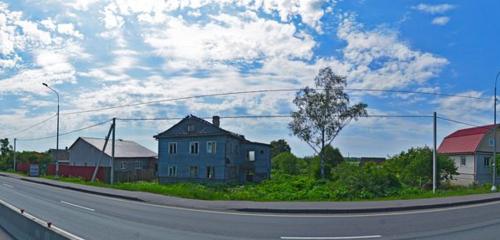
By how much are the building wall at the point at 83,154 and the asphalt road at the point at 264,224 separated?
44.2 m

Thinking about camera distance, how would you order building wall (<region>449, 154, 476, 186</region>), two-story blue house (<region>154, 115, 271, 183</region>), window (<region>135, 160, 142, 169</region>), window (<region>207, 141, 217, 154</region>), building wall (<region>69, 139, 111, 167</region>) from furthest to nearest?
building wall (<region>69, 139, 111, 167</region>)
window (<region>135, 160, 142, 169</region>)
building wall (<region>449, 154, 476, 186</region>)
window (<region>207, 141, 217, 154</region>)
two-story blue house (<region>154, 115, 271, 183</region>)

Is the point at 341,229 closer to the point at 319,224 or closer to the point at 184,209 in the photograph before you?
the point at 319,224

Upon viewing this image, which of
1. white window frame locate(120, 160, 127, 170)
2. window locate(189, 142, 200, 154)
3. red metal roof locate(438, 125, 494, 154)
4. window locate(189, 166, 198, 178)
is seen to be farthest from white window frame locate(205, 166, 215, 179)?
red metal roof locate(438, 125, 494, 154)

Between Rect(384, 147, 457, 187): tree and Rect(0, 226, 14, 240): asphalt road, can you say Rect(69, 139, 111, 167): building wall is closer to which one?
Rect(384, 147, 457, 187): tree

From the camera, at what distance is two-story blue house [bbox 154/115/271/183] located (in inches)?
1854

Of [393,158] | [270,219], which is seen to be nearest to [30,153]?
[393,158]

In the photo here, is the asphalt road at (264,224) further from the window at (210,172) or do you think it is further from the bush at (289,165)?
the bush at (289,165)

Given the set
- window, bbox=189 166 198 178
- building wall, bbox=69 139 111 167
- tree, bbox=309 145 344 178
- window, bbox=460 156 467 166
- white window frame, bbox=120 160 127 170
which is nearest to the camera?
window, bbox=189 166 198 178

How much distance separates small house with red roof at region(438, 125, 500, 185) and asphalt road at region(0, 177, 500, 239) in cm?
3527

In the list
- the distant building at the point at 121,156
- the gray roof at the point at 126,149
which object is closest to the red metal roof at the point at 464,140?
the distant building at the point at 121,156

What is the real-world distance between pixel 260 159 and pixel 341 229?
4093 centimetres

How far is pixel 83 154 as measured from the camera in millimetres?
63688

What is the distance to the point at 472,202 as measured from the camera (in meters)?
22.4

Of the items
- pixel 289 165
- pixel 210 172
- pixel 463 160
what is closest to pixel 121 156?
pixel 210 172
